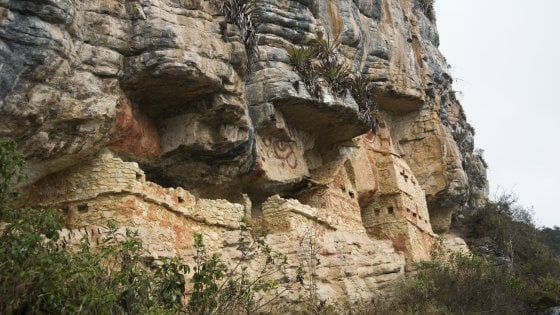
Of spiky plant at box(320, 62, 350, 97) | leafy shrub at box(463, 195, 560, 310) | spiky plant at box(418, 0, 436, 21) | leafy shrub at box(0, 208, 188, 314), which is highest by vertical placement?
spiky plant at box(418, 0, 436, 21)

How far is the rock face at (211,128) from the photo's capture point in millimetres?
12383

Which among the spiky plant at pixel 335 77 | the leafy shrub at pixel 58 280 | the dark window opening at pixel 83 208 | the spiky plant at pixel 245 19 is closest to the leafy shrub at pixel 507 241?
the spiky plant at pixel 335 77

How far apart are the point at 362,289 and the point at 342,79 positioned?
516 centimetres

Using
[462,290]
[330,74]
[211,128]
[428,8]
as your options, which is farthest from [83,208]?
[428,8]

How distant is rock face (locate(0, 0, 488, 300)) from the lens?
40.6 feet

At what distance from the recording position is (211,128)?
15.4 metres

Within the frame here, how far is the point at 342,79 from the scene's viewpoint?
18703 mm

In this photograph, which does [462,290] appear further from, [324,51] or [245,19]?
[245,19]

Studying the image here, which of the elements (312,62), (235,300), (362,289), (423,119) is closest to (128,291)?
→ (235,300)

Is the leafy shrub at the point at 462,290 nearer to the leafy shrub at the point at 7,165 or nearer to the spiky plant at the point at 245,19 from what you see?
the spiky plant at the point at 245,19

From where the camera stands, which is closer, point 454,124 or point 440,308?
point 440,308

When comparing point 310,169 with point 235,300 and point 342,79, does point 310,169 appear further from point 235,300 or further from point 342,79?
point 235,300

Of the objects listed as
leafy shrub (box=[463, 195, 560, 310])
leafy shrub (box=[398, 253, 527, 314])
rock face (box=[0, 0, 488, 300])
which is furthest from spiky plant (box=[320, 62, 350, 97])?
leafy shrub (box=[463, 195, 560, 310])

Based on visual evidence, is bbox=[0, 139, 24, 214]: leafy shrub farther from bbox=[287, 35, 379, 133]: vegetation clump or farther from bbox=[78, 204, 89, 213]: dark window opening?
bbox=[287, 35, 379, 133]: vegetation clump
